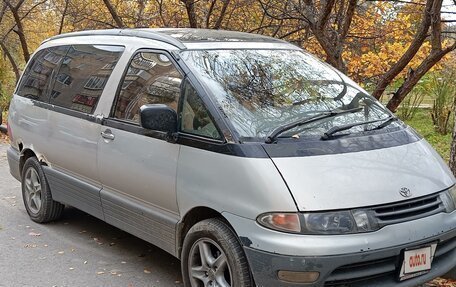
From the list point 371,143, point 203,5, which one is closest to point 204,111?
point 371,143

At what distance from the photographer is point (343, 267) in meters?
3.06

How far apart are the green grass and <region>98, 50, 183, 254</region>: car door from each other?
19.5ft

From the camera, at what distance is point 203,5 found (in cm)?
1138

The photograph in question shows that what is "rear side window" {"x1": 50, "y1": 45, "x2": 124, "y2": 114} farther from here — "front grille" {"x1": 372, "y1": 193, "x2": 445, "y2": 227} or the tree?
the tree

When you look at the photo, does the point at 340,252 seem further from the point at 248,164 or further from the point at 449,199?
the point at 449,199

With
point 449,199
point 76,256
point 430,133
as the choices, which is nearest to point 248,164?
point 449,199

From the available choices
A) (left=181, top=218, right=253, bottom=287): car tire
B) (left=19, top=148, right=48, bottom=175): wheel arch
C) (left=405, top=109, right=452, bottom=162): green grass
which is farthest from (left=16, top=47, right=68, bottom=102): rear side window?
(left=405, top=109, right=452, bottom=162): green grass

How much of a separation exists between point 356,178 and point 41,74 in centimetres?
398

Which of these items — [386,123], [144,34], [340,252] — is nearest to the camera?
[340,252]

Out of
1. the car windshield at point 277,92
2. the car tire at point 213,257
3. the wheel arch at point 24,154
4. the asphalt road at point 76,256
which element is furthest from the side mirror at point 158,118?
the wheel arch at point 24,154

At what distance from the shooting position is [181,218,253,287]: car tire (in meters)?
3.32

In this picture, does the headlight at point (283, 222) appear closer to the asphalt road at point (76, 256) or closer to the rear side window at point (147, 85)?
the rear side window at point (147, 85)

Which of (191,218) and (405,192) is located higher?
(405,192)

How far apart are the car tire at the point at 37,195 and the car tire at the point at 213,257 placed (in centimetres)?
245
